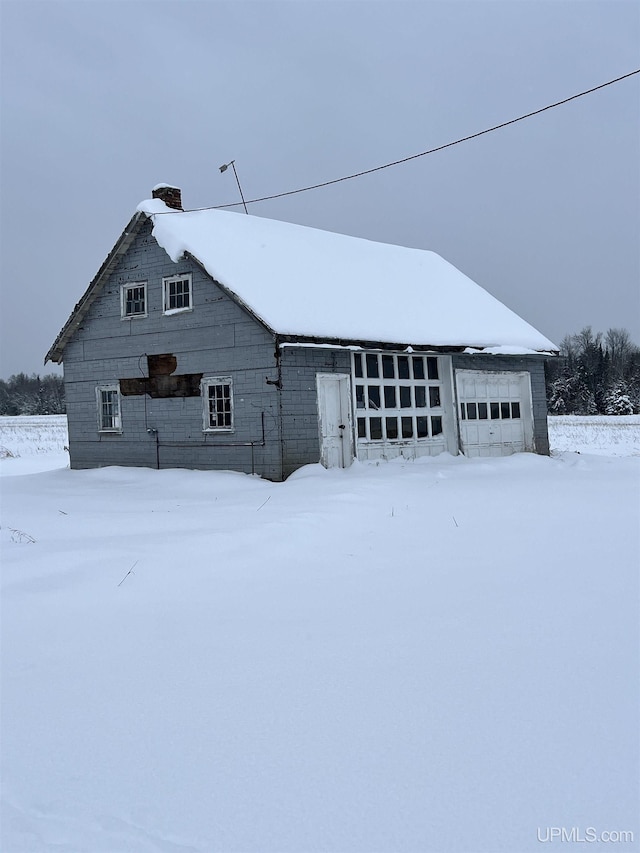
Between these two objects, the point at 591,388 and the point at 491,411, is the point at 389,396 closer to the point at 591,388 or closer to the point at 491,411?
the point at 491,411

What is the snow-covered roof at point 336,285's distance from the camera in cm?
1477

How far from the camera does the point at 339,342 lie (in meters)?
14.4

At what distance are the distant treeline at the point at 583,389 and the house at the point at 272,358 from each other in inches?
1156

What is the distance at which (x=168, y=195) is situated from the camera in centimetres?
1686

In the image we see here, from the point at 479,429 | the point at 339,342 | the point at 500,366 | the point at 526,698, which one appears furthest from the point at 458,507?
the point at 500,366

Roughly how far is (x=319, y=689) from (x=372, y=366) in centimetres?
1249

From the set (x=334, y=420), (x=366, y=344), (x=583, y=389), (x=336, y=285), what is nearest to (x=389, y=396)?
(x=366, y=344)

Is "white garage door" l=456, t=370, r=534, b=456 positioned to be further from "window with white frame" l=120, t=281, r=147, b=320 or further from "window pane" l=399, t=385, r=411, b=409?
"window with white frame" l=120, t=281, r=147, b=320

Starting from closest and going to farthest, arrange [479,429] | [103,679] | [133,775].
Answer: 1. [133,775]
2. [103,679]
3. [479,429]

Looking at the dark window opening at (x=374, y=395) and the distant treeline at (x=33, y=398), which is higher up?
the distant treeline at (x=33, y=398)

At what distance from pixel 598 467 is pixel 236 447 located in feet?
26.7

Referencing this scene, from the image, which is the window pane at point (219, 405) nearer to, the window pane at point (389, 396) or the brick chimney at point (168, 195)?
the window pane at point (389, 396)

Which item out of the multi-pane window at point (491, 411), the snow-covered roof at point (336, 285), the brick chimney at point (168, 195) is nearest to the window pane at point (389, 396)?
the snow-covered roof at point (336, 285)

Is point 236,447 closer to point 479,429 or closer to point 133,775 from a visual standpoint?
point 479,429
